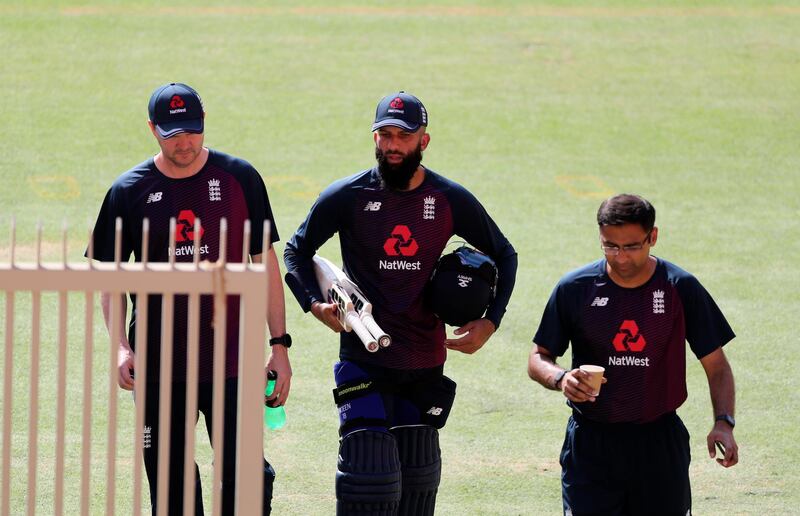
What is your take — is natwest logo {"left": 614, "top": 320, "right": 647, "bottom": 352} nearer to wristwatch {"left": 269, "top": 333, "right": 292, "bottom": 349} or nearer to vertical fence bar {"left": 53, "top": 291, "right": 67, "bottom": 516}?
wristwatch {"left": 269, "top": 333, "right": 292, "bottom": 349}

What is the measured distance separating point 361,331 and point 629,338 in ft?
4.02

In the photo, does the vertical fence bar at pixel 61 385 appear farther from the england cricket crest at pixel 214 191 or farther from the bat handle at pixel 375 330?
the england cricket crest at pixel 214 191

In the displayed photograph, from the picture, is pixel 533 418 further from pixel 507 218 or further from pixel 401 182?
pixel 507 218

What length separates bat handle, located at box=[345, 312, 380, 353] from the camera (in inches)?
232

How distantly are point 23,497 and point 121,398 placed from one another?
5.56 feet

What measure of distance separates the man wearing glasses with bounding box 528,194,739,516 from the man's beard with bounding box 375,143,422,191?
3.37 feet

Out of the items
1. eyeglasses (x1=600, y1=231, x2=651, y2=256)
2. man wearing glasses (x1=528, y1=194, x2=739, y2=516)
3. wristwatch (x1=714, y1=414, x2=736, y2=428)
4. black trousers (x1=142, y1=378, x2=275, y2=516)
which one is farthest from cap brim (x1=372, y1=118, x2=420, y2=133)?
wristwatch (x1=714, y1=414, x2=736, y2=428)

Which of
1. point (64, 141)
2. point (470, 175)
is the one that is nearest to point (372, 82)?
point (470, 175)

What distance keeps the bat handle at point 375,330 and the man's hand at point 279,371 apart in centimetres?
52

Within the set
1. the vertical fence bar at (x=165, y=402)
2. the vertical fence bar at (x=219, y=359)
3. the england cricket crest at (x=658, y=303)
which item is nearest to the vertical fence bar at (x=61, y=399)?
the vertical fence bar at (x=165, y=402)

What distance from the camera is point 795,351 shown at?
974 centimetres

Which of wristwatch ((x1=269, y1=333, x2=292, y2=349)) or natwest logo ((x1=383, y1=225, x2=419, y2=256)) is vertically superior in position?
natwest logo ((x1=383, y1=225, x2=419, y2=256))

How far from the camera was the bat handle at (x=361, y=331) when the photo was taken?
5895 millimetres

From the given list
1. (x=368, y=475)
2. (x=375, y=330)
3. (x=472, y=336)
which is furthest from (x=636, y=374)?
(x=368, y=475)
